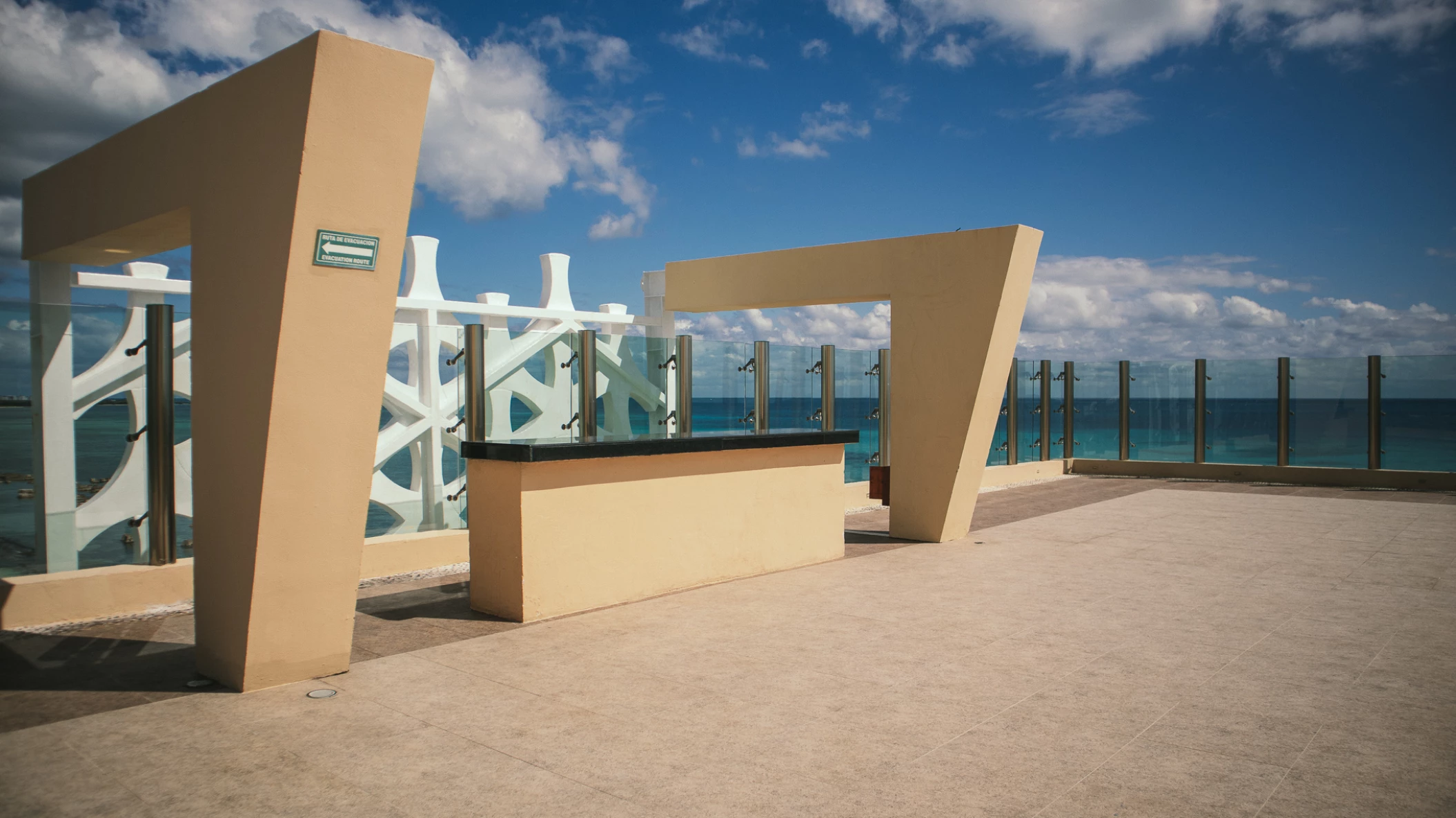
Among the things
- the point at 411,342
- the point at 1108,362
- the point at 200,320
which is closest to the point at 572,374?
the point at 411,342

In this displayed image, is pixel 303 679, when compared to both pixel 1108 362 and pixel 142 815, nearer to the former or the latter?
pixel 142 815

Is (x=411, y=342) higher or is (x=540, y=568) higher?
(x=411, y=342)

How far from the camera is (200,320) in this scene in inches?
197

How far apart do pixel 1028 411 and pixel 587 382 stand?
418 inches

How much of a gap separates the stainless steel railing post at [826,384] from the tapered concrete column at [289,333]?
25.0 feet

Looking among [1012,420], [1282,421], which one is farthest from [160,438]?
[1282,421]

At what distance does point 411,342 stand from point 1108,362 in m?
14.1

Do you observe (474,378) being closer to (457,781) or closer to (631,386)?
(631,386)

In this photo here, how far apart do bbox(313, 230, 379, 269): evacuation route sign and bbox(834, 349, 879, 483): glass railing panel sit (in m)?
7.95

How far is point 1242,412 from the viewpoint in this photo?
16.7 metres

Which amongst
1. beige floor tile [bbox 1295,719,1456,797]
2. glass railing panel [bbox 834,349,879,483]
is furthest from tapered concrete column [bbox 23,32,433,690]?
glass railing panel [bbox 834,349,879,483]

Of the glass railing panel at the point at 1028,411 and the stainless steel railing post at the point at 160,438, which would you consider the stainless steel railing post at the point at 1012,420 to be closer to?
the glass railing panel at the point at 1028,411

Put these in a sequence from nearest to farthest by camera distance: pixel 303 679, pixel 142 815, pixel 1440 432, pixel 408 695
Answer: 1. pixel 142 815
2. pixel 408 695
3. pixel 303 679
4. pixel 1440 432

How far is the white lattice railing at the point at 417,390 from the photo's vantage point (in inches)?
253
